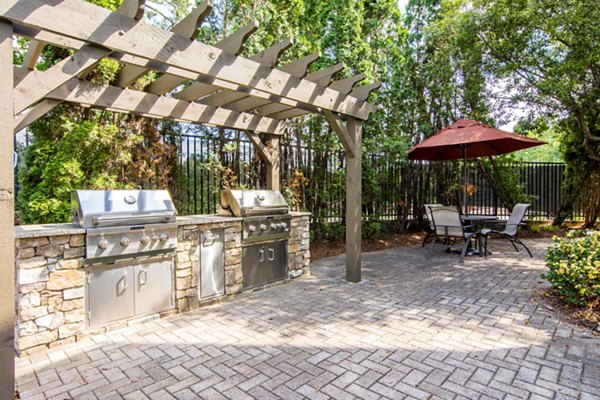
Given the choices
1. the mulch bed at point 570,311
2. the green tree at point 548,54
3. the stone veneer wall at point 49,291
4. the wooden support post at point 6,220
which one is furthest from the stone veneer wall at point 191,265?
the green tree at point 548,54

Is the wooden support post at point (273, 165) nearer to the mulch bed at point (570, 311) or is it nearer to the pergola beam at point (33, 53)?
the pergola beam at point (33, 53)

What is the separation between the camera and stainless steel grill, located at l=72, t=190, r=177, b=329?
2.87 meters

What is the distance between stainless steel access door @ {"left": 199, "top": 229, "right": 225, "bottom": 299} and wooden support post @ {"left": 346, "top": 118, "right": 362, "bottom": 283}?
5.47 feet

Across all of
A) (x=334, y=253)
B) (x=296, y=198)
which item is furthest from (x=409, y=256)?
(x=296, y=198)

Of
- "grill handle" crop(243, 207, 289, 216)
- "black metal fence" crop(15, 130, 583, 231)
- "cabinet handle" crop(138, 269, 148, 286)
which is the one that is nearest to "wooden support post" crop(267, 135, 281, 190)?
"black metal fence" crop(15, 130, 583, 231)

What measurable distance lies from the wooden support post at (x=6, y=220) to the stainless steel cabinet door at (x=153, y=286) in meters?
1.22

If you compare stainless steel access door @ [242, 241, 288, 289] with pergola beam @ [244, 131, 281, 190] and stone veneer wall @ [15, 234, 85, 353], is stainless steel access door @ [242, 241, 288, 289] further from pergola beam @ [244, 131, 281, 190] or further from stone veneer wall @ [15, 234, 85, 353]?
stone veneer wall @ [15, 234, 85, 353]

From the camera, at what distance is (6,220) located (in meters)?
1.90

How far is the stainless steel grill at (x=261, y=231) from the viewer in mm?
4074

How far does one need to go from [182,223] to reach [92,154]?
1.90m

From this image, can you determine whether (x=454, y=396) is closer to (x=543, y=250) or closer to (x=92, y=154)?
(x=92, y=154)

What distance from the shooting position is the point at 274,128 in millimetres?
→ 5223

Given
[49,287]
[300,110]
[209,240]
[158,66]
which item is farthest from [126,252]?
[300,110]

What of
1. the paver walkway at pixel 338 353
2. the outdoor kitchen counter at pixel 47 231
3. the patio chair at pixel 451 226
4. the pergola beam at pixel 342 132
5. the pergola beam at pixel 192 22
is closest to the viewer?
the paver walkway at pixel 338 353
